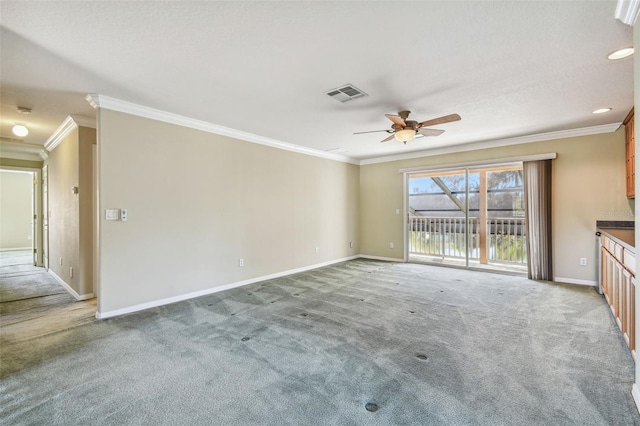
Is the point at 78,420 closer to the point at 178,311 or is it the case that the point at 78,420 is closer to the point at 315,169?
the point at 178,311

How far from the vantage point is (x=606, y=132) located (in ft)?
14.5

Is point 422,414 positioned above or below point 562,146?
below

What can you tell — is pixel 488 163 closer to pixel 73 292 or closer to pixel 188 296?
pixel 188 296

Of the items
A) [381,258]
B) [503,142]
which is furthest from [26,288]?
[503,142]

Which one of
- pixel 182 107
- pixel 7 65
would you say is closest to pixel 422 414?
pixel 182 107

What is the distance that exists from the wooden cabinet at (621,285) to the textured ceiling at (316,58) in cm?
175

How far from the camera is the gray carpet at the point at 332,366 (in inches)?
68.4

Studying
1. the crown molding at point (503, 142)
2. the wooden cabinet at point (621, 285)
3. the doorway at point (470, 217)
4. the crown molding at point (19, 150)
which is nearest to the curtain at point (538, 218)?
the crown molding at point (503, 142)

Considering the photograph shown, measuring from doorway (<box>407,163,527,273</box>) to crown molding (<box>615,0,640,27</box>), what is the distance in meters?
4.04

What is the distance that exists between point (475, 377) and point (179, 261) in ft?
11.9

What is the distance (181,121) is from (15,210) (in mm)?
8989

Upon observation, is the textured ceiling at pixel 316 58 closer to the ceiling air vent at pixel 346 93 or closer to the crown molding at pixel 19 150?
the ceiling air vent at pixel 346 93

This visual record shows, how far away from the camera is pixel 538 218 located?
4895 millimetres

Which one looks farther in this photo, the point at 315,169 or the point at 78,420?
the point at 315,169
